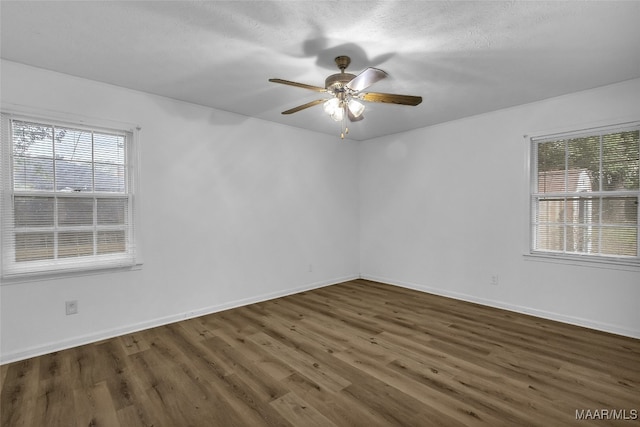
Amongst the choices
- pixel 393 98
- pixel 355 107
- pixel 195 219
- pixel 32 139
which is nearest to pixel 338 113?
pixel 355 107

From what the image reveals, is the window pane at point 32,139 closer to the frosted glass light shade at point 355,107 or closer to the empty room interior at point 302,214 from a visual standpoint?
the empty room interior at point 302,214

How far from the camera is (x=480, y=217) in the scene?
415 cm

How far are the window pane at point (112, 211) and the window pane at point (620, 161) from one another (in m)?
5.05

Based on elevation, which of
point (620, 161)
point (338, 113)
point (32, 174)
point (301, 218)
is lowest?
point (301, 218)

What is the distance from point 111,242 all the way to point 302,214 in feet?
8.20

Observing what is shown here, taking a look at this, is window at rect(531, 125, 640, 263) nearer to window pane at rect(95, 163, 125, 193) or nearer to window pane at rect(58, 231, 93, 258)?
window pane at rect(95, 163, 125, 193)

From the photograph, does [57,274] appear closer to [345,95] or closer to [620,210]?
[345,95]

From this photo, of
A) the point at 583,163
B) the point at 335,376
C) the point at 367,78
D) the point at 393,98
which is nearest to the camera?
the point at 367,78

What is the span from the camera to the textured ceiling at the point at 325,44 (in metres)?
1.96

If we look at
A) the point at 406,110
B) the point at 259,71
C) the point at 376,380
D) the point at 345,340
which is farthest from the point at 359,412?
the point at 406,110

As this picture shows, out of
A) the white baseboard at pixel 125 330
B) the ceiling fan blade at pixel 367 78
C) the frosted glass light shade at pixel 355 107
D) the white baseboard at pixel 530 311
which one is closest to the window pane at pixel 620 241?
the white baseboard at pixel 530 311

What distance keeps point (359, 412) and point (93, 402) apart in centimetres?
176

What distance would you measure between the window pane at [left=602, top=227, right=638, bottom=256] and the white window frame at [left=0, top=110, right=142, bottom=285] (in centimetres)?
492

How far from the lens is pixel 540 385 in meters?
2.21
